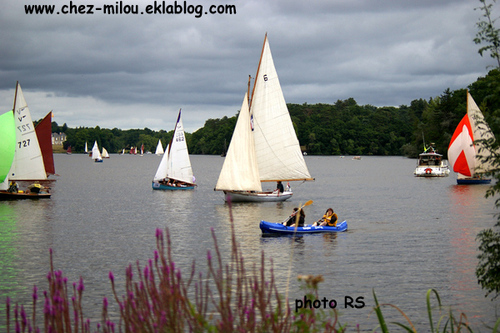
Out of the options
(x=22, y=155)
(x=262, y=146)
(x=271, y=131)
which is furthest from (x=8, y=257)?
(x=22, y=155)

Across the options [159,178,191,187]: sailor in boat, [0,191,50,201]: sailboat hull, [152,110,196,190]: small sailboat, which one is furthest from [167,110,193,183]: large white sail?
[0,191,50,201]: sailboat hull

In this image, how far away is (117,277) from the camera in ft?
99.6

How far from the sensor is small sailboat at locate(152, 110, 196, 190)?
7850 centimetres

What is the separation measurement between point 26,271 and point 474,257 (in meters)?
25.3

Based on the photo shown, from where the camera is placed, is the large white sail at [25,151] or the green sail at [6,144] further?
the large white sail at [25,151]

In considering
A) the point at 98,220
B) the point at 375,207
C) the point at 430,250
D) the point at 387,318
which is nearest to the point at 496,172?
the point at 387,318

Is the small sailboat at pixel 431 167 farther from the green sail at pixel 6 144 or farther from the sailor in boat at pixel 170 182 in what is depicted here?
the green sail at pixel 6 144

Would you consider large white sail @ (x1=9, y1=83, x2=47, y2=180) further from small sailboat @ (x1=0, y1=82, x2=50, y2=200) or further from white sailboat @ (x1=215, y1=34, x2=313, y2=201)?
white sailboat @ (x1=215, y1=34, x2=313, y2=201)

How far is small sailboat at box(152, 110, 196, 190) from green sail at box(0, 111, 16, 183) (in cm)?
1960

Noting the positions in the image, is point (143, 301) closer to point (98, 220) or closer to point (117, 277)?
point (117, 277)

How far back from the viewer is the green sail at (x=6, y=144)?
61219 mm

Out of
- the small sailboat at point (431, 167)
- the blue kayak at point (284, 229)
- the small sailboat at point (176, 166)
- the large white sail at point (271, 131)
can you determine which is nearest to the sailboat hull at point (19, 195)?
the small sailboat at point (176, 166)

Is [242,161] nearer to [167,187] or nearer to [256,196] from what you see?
[256,196]

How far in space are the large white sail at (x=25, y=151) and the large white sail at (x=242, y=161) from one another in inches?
869
